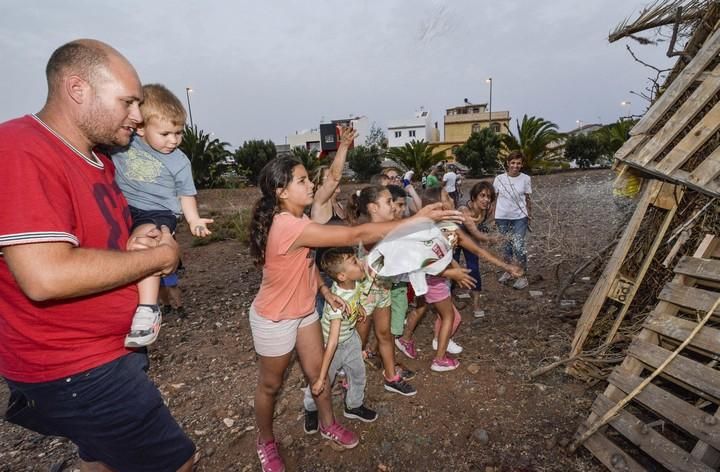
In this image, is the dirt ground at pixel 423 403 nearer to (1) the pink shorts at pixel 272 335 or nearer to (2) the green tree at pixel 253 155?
(1) the pink shorts at pixel 272 335

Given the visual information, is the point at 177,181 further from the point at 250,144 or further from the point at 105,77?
the point at 250,144

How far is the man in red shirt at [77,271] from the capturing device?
3.28 feet

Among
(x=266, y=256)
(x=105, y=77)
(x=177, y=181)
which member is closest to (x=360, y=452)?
(x=266, y=256)

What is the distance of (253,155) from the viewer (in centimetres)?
2039

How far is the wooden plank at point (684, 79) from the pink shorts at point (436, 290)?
1812mm

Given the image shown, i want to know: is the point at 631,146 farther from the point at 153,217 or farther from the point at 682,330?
the point at 153,217

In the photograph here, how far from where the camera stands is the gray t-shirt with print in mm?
2039

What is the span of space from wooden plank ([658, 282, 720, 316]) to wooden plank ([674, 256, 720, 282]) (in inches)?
3.3

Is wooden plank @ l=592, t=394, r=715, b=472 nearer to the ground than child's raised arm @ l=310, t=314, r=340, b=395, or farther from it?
nearer to the ground

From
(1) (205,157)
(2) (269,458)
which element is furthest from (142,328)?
(1) (205,157)

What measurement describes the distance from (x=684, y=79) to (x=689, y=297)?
1513 millimetres

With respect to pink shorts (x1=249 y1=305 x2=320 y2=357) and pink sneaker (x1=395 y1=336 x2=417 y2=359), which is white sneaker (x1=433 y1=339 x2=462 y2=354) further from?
pink shorts (x1=249 y1=305 x2=320 y2=357)

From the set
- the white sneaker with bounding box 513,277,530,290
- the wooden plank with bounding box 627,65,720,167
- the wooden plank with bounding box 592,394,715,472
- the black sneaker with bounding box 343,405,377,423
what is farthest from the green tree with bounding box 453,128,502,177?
the black sneaker with bounding box 343,405,377,423

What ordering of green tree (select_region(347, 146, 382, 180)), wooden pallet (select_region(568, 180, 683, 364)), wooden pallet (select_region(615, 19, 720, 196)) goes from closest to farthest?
wooden pallet (select_region(615, 19, 720, 196)) → wooden pallet (select_region(568, 180, 683, 364)) → green tree (select_region(347, 146, 382, 180))
